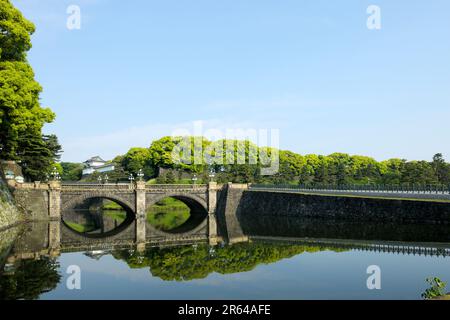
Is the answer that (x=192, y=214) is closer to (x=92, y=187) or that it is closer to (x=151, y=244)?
(x=92, y=187)

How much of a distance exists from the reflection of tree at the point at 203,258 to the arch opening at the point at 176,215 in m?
15.5

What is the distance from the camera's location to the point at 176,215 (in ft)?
246

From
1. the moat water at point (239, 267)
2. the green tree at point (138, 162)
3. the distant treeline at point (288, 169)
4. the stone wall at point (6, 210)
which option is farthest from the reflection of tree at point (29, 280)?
the green tree at point (138, 162)

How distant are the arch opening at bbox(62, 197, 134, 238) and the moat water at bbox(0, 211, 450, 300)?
10.1 m

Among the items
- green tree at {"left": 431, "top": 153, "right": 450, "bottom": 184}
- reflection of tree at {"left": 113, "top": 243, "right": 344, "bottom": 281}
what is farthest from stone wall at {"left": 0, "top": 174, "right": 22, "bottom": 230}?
green tree at {"left": 431, "top": 153, "right": 450, "bottom": 184}

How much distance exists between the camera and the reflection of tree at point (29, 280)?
21203 millimetres

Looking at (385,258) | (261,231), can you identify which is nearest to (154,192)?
(261,231)

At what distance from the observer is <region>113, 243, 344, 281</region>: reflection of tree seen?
92.0 ft

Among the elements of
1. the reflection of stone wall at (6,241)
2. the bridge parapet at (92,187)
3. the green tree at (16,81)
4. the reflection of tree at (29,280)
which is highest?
the green tree at (16,81)

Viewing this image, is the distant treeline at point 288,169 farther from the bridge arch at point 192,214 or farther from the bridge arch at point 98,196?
the bridge arch at point 98,196

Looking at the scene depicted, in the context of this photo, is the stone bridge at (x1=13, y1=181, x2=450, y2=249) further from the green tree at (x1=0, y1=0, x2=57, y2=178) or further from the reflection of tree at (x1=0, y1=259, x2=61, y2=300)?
the reflection of tree at (x1=0, y1=259, x2=61, y2=300)

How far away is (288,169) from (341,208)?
5506 centimetres

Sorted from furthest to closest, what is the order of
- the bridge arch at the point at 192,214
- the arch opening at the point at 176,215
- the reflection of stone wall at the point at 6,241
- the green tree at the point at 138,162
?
the green tree at the point at 138,162 → the arch opening at the point at 176,215 → the bridge arch at the point at 192,214 → the reflection of stone wall at the point at 6,241

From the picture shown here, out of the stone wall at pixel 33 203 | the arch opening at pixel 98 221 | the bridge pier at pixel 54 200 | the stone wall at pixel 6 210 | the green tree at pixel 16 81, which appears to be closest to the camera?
the green tree at pixel 16 81
